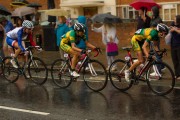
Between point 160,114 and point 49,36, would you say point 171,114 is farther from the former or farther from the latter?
point 49,36

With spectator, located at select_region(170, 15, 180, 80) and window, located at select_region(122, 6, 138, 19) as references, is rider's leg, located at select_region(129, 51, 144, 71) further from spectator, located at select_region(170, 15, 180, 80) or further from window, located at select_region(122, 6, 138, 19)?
window, located at select_region(122, 6, 138, 19)

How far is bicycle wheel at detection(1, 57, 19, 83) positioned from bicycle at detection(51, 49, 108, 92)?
142 cm

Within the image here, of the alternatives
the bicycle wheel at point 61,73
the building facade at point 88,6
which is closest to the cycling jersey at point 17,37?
the bicycle wheel at point 61,73

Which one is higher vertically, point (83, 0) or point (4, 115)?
point (83, 0)

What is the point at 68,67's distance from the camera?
34.7ft

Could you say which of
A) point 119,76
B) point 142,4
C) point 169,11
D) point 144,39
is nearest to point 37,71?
point 119,76

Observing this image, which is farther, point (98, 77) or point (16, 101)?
point (98, 77)

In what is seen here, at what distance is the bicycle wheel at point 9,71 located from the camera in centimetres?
1183

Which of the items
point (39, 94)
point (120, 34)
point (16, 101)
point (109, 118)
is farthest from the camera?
point (120, 34)

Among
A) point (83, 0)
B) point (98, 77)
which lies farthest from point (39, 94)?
point (83, 0)

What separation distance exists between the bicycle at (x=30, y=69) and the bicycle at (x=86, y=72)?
0.39 m

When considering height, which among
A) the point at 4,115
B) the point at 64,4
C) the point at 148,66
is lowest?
the point at 4,115

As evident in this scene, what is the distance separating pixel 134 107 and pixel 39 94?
2.72 metres

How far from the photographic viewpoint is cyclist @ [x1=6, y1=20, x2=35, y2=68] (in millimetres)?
11188
